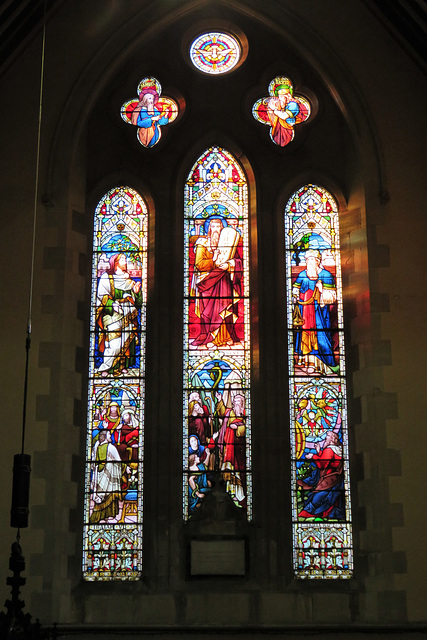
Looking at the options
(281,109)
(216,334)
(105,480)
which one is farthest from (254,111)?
(105,480)

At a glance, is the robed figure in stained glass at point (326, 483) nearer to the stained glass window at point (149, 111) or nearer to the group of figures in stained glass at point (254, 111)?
the group of figures in stained glass at point (254, 111)

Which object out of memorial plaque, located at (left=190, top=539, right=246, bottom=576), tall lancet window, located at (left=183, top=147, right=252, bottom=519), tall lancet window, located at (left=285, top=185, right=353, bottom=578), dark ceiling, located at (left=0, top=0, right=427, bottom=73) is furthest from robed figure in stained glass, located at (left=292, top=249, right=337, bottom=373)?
dark ceiling, located at (left=0, top=0, right=427, bottom=73)

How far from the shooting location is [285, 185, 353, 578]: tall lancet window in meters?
10.0

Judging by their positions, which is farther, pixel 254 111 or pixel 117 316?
pixel 254 111

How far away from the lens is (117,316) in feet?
35.5

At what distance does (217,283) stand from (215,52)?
2.70m

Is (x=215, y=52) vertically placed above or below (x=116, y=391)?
above

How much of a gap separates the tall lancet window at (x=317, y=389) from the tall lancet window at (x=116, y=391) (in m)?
1.51
